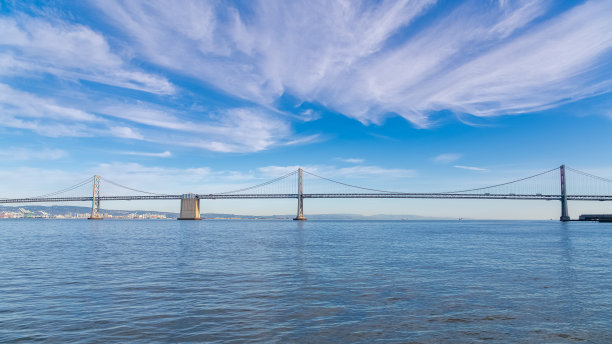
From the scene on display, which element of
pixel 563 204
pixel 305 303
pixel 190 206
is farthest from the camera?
pixel 190 206

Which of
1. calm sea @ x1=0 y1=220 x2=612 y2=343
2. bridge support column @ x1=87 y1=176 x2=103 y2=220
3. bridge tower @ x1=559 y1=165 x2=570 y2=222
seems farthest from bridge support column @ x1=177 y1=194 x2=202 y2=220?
bridge tower @ x1=559 y1=165 x2=570 y2=222

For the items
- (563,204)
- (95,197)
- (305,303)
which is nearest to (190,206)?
(95,197)

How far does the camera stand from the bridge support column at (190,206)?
5192 inches

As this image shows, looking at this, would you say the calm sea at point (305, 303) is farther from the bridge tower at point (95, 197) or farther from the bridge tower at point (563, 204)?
the bridge tower at point (95, 197)

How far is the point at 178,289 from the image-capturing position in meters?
12.7

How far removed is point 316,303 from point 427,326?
3.31 m

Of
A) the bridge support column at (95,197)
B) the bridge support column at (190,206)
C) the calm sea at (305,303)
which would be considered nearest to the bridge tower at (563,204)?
the calm sea at (305,303)

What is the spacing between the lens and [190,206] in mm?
132500

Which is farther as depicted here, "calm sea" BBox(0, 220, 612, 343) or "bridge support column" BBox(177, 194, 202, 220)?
"bridge support column" BBox(177, 194, 202, 220)

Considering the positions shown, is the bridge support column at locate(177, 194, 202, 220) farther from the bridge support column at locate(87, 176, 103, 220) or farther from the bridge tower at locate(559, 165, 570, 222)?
the bridge tower at locate(559, 165, 570, 222)

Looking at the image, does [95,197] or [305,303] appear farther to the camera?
[95,197]

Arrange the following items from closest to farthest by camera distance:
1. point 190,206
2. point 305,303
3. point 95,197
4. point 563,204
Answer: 1. point 305,303
2. point 563,204
3. point 190,206
4. point 95,197

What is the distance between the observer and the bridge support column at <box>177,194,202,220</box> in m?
132

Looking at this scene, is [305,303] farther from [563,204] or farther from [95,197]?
[95,197]
